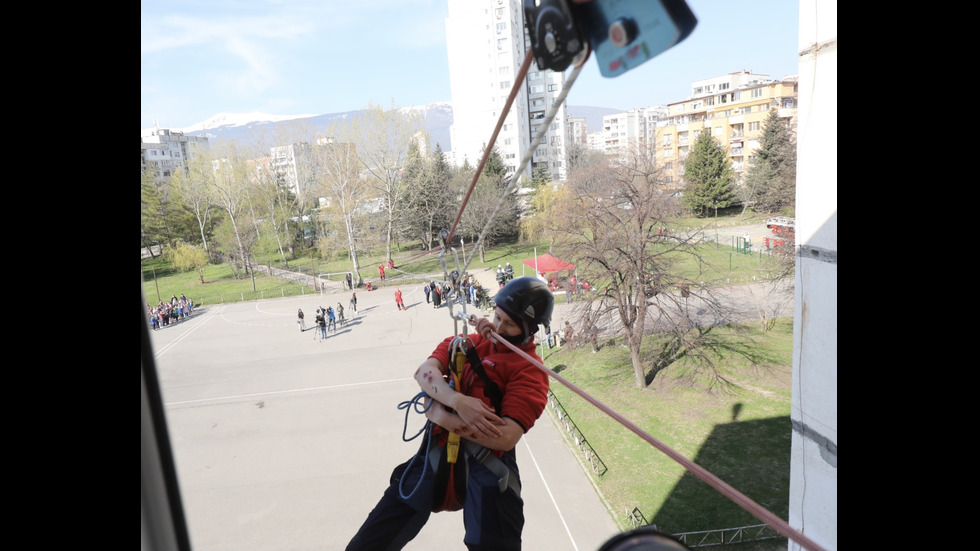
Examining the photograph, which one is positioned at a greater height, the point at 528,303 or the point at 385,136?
the point at 385,136

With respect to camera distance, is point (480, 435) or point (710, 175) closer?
point (480, 435)

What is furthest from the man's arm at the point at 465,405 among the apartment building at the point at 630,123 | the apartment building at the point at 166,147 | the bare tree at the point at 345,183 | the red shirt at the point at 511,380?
the apartment building at the point at 630,123

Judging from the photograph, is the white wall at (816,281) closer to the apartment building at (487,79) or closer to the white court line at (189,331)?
the white court line at (189,331)

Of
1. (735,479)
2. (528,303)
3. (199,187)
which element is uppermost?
(199,187)

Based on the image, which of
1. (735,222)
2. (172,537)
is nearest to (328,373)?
(172,537)

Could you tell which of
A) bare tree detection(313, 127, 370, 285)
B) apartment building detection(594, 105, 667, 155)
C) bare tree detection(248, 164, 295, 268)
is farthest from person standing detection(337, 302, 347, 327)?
apartment building detection(594, 105, 667, 155)

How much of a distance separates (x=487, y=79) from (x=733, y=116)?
988 inches

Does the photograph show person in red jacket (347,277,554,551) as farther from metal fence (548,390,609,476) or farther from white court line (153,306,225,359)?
white court line (153,306,225,359)

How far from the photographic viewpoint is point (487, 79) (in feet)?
194

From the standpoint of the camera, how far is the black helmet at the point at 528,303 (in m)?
2.83

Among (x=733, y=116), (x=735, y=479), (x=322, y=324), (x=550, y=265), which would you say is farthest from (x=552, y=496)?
(x=733, y=116)

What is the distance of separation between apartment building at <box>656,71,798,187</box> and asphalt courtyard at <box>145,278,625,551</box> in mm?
33324

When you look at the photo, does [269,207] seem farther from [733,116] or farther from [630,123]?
[630,123]
